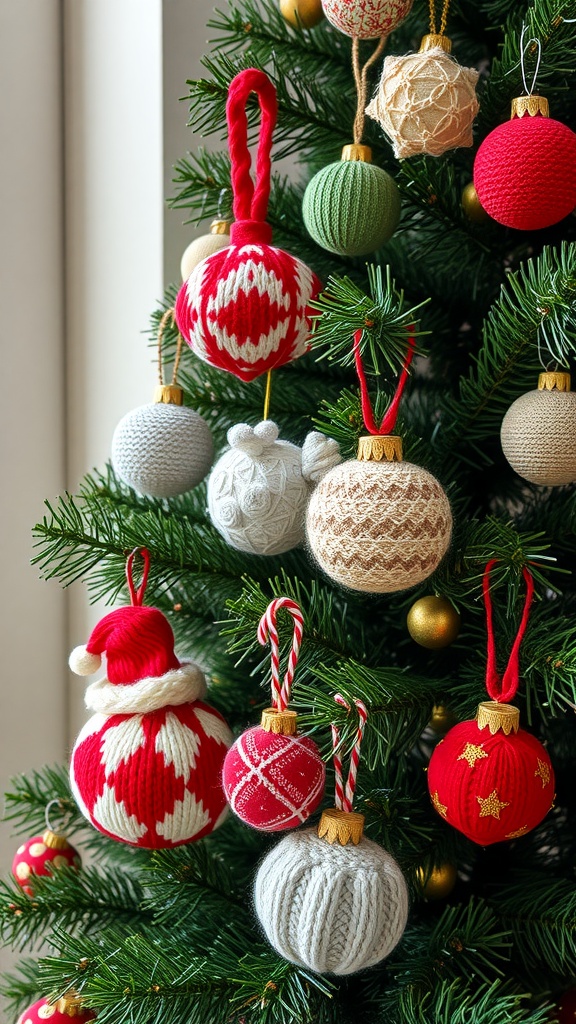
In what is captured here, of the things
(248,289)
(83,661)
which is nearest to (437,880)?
(83,661)

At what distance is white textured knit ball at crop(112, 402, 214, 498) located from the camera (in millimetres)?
543

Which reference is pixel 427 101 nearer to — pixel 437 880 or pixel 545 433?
pixel 545 433

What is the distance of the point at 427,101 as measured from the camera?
0.46 metres

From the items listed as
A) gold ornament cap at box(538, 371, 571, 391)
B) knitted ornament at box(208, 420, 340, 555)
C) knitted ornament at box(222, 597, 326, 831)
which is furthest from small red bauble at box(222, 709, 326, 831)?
gold ornament cap at box(538, 371, 571, 391)

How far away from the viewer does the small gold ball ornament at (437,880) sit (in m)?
0.53

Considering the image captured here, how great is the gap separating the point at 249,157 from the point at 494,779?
36 centimetres

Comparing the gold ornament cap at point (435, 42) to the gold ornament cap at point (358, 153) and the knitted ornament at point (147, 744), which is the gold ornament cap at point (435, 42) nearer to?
the gold ornament cap at point (358, 153)

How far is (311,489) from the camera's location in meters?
0.50

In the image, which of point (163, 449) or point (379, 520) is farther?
point (163, 449)

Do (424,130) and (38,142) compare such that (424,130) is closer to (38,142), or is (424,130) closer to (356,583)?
(356,583)

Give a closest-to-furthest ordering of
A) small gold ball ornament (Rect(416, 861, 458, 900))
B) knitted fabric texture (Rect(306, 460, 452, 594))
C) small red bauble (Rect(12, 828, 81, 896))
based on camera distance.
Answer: knitted fabric texture (Rect(306, 460, 452, 594)) → small gold ball ornament (Rect(416, 861, 458, 900)) → small red bauble (Rect(12, 828, 81, 896))

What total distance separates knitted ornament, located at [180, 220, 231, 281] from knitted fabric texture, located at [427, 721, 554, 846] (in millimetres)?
343

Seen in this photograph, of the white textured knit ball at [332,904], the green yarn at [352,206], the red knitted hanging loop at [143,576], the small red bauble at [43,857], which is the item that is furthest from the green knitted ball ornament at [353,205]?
the small red bauble at [43,857]

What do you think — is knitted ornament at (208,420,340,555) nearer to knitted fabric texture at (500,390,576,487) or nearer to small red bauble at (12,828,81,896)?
knitted fabric texture at (500,390,576,487)
